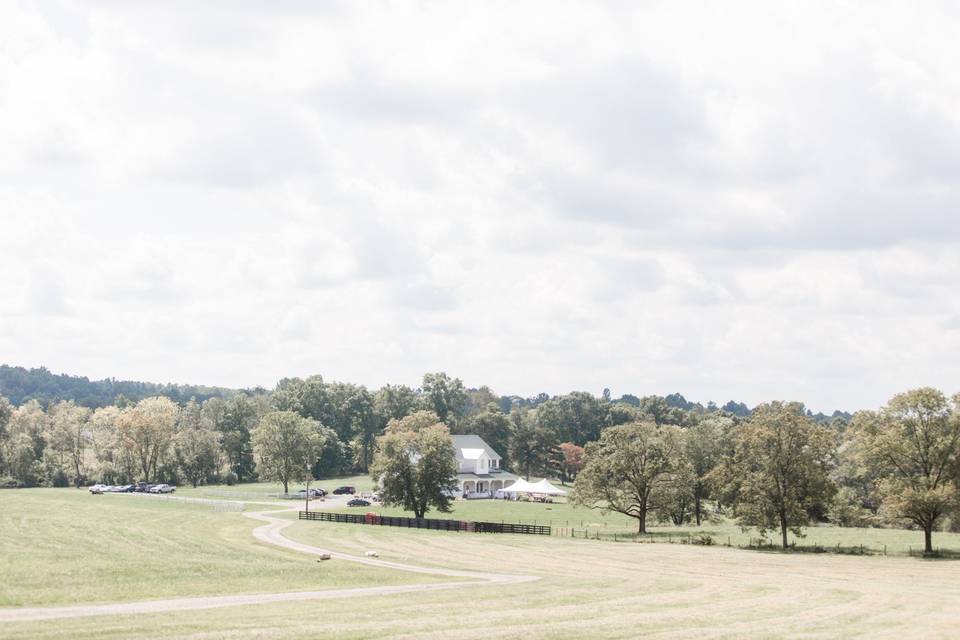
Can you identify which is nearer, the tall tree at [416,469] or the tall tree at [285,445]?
the tall tree at [416,469]

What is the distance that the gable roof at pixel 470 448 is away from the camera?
465 ft

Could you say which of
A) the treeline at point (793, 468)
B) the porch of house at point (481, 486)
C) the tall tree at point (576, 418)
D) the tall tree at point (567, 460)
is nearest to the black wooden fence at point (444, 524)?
the treeline at point (793, 468)

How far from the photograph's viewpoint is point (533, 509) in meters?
112

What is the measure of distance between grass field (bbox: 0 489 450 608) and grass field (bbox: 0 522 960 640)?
566cm

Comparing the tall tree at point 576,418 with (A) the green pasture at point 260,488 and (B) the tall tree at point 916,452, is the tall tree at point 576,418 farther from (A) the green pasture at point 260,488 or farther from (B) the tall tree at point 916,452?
(B) the tall tree at point 916,452

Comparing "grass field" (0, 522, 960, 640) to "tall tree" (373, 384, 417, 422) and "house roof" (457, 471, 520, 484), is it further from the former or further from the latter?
"tall tree" (373, 384, 417, 422)

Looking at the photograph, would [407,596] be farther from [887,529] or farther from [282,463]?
[282,463]

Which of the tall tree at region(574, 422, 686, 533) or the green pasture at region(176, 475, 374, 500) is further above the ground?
the tall tree at region(574, 422, 686, 533)

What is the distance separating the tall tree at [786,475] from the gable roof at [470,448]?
73.3 m

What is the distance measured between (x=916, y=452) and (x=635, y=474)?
2428cm

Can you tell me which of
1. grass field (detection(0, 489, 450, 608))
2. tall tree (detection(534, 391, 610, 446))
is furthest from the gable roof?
grass field (detection(0, 489, 450, 608))

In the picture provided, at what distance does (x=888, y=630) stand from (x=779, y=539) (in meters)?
46.5

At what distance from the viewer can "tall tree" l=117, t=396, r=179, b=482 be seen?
5571 inches

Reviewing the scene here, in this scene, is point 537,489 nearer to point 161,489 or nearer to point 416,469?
point 416,469
